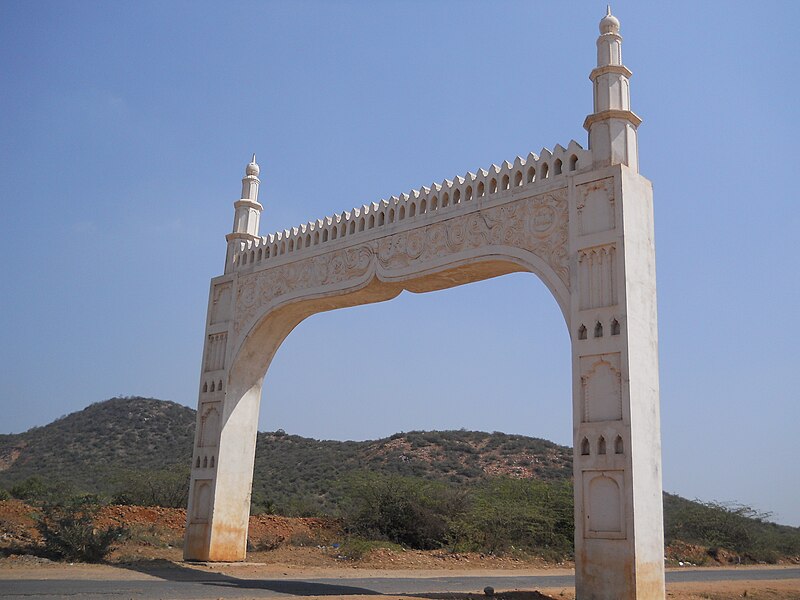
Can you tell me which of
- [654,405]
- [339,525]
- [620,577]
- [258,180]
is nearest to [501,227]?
[654,405]

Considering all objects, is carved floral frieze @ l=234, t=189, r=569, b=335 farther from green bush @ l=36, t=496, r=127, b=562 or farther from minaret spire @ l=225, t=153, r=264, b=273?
green bush @ l=36, t=496, r=127, b=562

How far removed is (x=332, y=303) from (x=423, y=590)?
5.04m

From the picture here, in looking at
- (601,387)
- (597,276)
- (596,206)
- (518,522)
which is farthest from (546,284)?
(518,522)

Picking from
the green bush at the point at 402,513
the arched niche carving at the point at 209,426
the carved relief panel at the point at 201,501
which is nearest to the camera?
the carved relief panel at the point at 201,501

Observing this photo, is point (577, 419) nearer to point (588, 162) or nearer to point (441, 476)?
point (588, 162)

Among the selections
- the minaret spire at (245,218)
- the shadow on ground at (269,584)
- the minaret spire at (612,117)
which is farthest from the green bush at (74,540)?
the minaret spire at (612,117)

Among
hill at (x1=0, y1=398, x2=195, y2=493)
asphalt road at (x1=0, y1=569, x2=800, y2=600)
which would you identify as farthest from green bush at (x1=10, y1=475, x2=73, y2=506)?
asphalt road at (x1=0, y1=569, x2=800, y2=600)

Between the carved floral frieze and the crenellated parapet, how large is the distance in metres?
0.24

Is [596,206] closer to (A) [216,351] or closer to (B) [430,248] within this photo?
Result: (B) [430,248]

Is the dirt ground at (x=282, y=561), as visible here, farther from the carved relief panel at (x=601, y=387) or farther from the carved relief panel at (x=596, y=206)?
the carved relief panel at (x=596, y=206)

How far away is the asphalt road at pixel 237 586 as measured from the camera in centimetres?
845

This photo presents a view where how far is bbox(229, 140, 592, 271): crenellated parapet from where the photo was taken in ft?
32.9

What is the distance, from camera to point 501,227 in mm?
10250

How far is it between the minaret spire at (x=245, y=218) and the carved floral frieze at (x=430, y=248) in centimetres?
88
